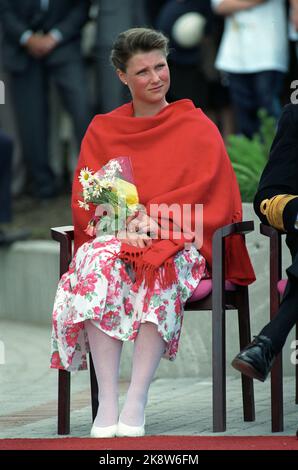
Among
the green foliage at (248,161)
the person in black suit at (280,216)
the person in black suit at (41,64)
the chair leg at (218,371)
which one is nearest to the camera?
the person in black suit at (280,216)

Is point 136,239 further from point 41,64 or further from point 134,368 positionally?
point 41,64

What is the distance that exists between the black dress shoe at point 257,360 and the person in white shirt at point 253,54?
4140 mm

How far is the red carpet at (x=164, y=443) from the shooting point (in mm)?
5805

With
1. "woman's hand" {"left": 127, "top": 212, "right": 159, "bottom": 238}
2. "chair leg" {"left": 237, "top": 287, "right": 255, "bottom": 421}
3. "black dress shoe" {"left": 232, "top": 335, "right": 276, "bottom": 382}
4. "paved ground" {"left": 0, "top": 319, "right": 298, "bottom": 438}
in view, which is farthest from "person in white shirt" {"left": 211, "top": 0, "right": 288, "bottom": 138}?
"black dress shoe" {"left": 232, "top": 335, "right": 276, "bottom": 382}

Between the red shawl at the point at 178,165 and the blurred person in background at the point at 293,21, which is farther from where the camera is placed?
the blurred person in background at the point at 293,21

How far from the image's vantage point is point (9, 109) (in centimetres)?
1194

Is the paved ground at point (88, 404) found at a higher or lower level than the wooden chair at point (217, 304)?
lower

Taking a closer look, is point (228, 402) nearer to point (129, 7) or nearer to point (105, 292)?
point (105, 292)

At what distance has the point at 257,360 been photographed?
5.90 m

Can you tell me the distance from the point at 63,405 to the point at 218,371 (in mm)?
740

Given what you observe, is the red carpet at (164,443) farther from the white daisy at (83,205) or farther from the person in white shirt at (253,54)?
the person in white shirt at (253,54)

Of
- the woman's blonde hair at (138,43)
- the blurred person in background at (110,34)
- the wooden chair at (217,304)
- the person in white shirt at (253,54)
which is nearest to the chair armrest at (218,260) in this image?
the wooden chair at (217,304)

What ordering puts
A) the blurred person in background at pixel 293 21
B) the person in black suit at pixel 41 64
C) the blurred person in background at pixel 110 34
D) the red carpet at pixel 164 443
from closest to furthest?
the red carpet at pixel 164 443, the blurred person in background at pixel 293 21, the blurred person in background at pixel 110 34, the person in black suit at pixel 41 64
